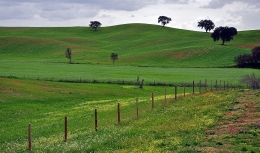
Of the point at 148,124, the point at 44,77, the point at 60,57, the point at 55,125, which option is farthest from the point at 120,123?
the point at 60,57

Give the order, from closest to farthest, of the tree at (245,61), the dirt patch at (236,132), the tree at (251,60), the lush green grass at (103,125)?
the dirt patch at (236,132) < the lush green grass at (103,125) < the tree at (251,60) < the tree at (245,61)

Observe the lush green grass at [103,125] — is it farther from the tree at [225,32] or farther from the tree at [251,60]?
the tree at [225,32]

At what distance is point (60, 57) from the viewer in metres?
132

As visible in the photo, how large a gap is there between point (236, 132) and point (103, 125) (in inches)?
366

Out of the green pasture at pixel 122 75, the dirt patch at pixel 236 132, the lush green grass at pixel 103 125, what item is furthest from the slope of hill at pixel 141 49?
the dirt patch at pixel 236 132

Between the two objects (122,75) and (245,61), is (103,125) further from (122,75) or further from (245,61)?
(245,61)

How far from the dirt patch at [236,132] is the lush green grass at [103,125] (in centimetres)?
56

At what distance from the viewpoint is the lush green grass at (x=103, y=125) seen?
17562 millimetres

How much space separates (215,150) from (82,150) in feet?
17.5

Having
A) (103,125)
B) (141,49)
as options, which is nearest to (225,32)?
(141,49)

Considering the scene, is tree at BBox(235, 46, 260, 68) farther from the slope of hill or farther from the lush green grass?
the lush green grass

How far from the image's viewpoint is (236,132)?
19062mm

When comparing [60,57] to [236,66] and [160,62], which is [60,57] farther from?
[236,66]

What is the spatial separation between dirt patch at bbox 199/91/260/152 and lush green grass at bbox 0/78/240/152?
1.82 ft
